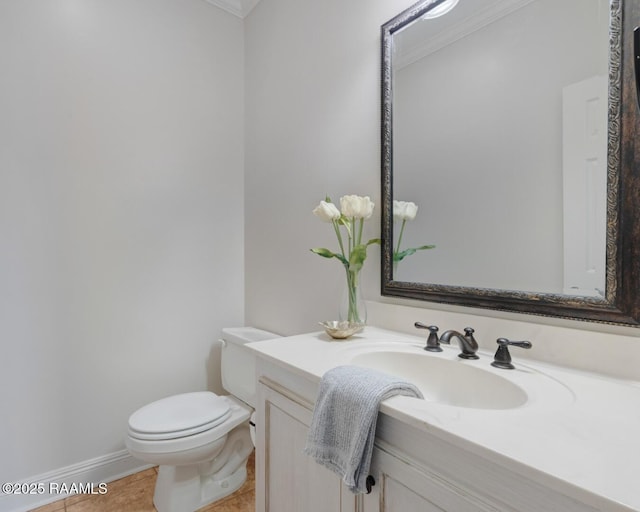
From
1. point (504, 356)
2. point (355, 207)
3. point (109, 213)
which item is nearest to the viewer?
point (504, 356)

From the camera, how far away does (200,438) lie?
53.1 inches

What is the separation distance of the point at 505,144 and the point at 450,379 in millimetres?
665

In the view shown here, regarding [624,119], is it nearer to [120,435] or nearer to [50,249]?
[50,249]

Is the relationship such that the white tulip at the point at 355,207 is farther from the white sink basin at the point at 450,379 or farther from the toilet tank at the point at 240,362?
the toilet tank at the point at 240,362

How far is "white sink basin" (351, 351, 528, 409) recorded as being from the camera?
749 mm

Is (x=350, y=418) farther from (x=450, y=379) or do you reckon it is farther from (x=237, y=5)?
(x=237, y=5)

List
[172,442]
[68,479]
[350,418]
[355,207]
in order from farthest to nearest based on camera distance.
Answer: [68,479] → [172,442] → [355,207] → [350,418]

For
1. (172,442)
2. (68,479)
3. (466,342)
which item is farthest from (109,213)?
(466,342)

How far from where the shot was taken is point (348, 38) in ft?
4.56

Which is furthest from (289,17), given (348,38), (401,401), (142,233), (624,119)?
(401,401)

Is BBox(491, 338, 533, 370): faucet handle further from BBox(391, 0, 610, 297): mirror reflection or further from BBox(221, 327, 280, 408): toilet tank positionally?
BBox(221, 327, 280, 408): toilet tank

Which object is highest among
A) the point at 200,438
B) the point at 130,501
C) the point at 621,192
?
the point at 621,192

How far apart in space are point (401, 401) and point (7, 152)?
183 cm

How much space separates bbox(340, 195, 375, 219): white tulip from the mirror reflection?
14 centimetres
